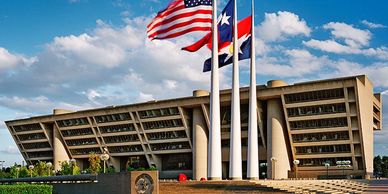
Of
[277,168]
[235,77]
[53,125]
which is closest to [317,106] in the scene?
[277,168]

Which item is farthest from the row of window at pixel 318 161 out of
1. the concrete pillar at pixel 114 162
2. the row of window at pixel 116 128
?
the concrete pillar at pixel 114 162

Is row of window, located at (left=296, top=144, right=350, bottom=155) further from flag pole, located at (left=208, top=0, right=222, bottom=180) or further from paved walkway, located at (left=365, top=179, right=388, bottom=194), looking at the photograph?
flag pole, located at (left=208, top=0, right=222, bottom=180)

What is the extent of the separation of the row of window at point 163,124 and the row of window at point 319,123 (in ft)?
75.3

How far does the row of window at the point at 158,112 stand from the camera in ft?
313

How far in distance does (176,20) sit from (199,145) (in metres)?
53.6

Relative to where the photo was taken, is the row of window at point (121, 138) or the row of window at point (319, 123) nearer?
the row of window at point (319, 123)

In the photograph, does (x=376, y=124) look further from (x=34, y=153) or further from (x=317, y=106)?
(x=34, y=153)

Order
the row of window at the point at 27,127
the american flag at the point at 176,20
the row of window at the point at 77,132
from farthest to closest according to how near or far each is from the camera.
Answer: the row of window at the point at 27,127, the row of window at the point at 77,132, the american flag at the point at 176,20

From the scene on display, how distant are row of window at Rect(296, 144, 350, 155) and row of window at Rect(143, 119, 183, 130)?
77.8 feet

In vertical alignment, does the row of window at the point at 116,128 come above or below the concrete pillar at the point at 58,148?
above

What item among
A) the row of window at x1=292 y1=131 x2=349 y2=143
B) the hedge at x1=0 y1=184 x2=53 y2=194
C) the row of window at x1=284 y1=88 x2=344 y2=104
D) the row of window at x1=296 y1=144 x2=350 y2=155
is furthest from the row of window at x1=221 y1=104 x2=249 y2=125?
the hedge at x1=0 y1=184 x2=53 y2=194

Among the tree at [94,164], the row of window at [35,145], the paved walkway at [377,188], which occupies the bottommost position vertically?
the paved walkway at [377,188]

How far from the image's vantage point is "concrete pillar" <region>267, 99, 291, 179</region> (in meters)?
82.7

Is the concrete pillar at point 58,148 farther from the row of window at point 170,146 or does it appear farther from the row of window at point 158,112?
the row of window at point 158,112
